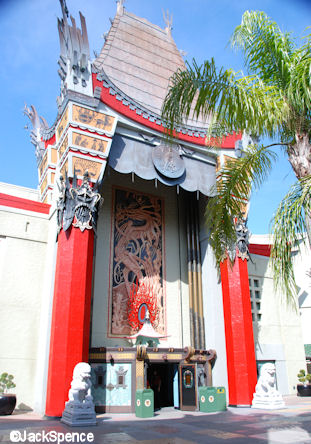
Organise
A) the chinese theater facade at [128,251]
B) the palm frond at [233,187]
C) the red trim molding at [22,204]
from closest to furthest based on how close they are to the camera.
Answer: the palm frond at [233,187], the chinese theater facade at [128,251], the red trim molding at [22,204]

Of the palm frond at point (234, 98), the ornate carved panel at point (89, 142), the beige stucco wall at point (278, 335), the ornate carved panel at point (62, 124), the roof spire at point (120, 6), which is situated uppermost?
the roof spire at point (120, 6)

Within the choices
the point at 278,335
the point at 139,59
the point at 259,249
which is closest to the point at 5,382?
the point at 278,335

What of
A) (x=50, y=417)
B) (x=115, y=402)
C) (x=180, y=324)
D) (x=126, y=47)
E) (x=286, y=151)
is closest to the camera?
(x=286, y=151)

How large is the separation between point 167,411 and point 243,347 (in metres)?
3.87

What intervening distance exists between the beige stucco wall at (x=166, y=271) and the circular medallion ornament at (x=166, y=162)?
2.69 meters

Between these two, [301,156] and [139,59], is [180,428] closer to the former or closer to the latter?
[301,156]

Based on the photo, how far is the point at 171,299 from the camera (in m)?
17.2

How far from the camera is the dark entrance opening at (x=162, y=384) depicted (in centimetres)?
1496

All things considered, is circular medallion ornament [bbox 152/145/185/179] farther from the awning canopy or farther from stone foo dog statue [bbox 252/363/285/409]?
stone foo dog statue [bbox 252/363/285/409]

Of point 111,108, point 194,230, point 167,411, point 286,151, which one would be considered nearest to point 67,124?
point 111,108

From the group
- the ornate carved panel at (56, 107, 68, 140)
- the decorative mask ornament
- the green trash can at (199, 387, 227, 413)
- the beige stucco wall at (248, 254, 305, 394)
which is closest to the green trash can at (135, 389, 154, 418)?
the green trash can at (199, 387, 227, 413)

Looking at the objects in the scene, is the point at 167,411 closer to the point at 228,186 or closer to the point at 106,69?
the point at 228,186

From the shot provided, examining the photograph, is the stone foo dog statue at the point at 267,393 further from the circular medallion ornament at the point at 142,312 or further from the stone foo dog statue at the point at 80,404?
the stone foo dog statue at the point at 80,404

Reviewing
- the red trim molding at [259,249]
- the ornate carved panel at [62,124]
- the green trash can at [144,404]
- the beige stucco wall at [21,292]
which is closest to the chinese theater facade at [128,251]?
the ornate carved panel at [62,124]
